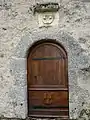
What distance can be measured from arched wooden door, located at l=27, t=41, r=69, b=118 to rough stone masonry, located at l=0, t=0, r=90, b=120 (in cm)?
14

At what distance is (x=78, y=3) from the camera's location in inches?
177

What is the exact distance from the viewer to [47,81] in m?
4.71

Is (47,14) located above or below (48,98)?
above

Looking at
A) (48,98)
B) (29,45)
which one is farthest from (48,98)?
(29,45)

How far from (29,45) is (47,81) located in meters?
0.73

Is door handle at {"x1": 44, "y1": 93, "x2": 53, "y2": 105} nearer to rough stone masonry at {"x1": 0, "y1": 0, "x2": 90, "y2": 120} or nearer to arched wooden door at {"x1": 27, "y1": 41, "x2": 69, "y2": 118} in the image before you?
arched wooden door at {"x1": 27, "y1": 41, "x2": 69, "y2": 118}

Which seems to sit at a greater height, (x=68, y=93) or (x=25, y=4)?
(x=25, y=4)

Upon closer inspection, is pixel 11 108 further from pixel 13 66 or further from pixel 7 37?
pixel 7 37

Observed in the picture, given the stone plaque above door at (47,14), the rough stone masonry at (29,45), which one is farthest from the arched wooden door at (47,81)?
the stone plaque above door at (47,14)

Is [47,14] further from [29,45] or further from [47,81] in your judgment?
[47,81]

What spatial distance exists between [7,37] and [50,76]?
1.05 meters

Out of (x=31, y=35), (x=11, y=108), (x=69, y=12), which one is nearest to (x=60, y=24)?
(x=69, y=12)

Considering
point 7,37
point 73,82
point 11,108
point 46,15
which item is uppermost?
point 46,15

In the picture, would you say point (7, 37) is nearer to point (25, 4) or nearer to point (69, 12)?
point (25, 4)
